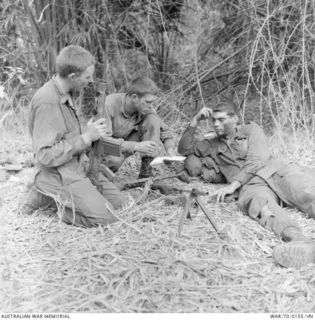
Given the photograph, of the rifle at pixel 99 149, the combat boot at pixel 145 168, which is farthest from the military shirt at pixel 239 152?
the rifle at pixel 99 149

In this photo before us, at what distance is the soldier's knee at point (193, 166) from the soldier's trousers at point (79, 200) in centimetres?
129

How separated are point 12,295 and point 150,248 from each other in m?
0.86

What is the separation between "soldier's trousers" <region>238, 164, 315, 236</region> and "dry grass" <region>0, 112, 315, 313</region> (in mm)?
83

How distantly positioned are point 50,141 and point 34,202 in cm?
53

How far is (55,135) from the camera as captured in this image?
3.28 m

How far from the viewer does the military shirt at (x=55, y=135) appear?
3.26m

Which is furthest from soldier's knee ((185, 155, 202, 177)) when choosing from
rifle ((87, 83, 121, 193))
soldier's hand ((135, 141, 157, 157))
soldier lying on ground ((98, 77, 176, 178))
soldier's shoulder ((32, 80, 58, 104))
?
soldier's shoulder ((32, 80, 58, 104))

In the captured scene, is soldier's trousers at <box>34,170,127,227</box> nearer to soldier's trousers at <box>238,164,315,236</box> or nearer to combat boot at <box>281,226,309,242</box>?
soldier's trousers at <box>238,164,315,236</box>

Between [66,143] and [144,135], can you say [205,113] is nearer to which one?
[144,135]

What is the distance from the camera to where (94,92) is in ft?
20.0

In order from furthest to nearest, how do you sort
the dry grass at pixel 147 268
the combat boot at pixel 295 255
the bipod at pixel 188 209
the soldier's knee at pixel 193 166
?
the soldier's knee at pixel 193 166 < the bipod at pixel 188 209 < the combat boot at pixel 295 255 < the dry grass at pixel 147 268

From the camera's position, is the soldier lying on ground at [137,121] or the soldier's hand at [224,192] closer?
the soldier's hand at [224,192]

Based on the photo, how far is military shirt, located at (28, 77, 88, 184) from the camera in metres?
3.26

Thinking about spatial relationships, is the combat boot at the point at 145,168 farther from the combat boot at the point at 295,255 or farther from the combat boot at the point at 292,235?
the combat boot at the point at 295,255
